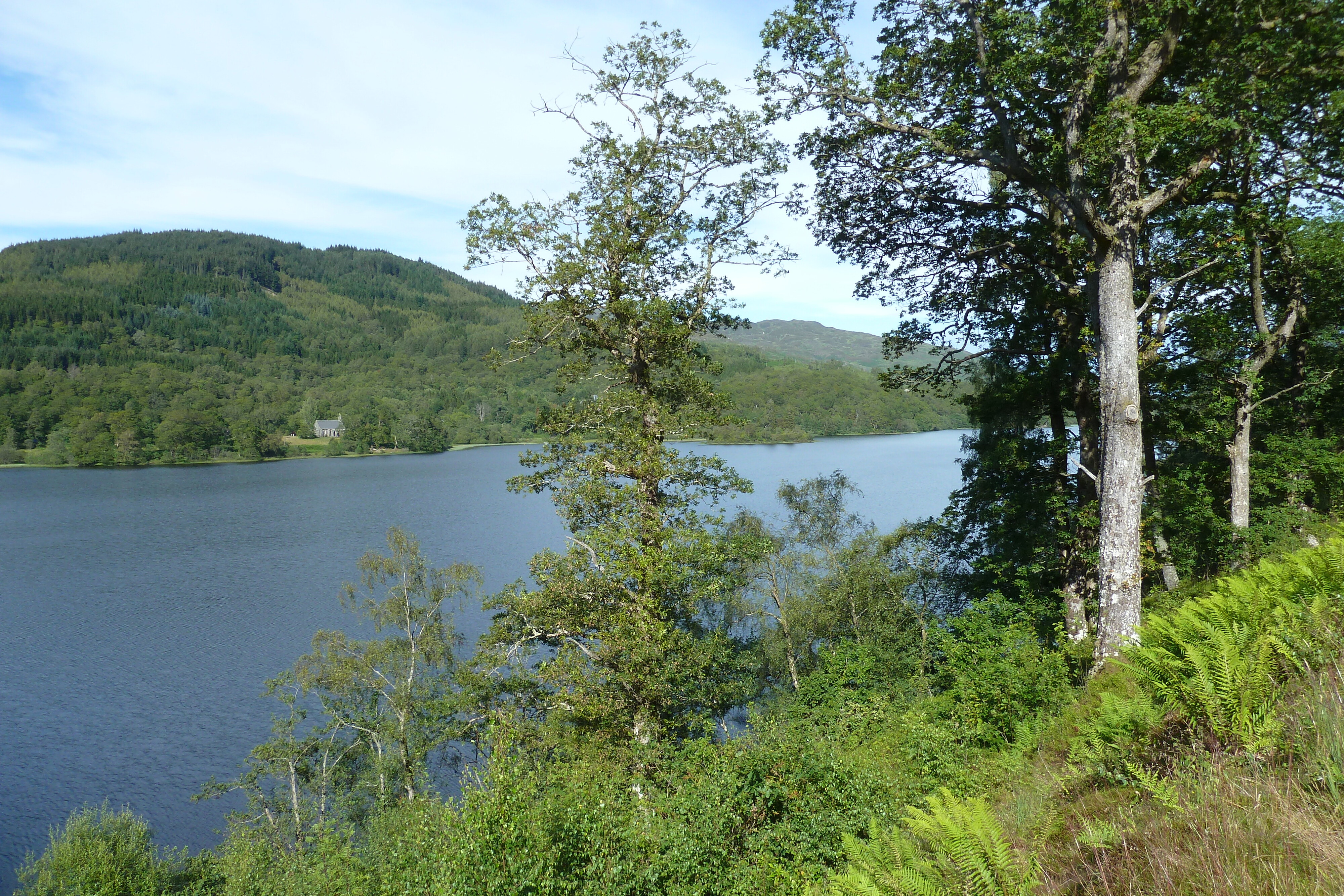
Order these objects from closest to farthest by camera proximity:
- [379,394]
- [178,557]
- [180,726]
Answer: [180,726] → [178,557] → [379,394]

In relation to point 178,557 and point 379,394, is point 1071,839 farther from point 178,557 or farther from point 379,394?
point 379,394

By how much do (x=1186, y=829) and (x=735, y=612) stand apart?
29282 millimetres

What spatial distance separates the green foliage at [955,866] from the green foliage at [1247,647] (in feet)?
3.87

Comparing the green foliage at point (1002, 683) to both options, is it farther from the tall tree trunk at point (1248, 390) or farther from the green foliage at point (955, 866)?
the tall tree trunk at point (1248, 390)

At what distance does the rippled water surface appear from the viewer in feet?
76.6

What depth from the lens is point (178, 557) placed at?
4781 centimetres

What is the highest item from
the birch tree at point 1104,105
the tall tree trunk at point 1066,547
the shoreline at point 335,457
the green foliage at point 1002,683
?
the birch tree at point 1104,105

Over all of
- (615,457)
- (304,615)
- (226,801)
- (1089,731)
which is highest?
(615,457)

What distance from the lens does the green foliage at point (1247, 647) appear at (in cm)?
346

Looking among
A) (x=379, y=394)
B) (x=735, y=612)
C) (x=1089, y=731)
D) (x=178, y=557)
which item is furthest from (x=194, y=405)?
(x=1089, y=731)

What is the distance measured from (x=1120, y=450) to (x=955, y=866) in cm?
571

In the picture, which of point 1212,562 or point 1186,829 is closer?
point 1186,829

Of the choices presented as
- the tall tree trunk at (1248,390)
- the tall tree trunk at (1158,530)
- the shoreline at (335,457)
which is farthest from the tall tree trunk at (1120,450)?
the shoreline at (335,457)

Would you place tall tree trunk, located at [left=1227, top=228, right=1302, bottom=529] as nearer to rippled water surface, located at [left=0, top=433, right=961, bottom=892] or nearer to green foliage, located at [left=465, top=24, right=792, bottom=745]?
green foliage, located at [left=465, top=24, right=792, bottom=745]
